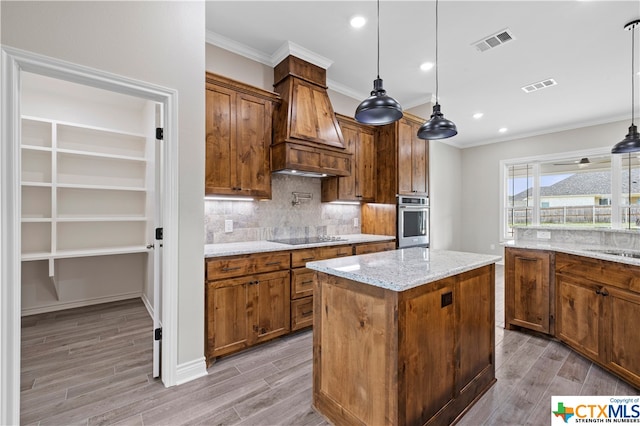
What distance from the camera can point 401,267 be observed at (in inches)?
69.9

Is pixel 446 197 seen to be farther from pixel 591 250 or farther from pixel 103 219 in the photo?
pixel 103 219

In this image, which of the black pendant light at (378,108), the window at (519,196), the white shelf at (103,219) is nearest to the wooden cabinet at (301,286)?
the black pendant light at (378,108)

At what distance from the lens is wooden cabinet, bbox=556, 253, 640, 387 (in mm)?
2125

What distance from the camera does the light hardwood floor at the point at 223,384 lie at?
72.8 inches

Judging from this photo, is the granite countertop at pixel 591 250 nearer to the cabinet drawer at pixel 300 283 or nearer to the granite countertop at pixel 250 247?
the granite countertop at pixel 250 247

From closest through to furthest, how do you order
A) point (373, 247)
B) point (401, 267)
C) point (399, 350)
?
point (399, 350) → point (401, 267) → point (373, 247)

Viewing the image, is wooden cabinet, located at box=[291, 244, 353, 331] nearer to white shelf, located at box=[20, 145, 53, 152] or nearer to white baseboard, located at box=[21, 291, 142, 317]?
white baseboard, located at box=[21, 291, 142, 317]

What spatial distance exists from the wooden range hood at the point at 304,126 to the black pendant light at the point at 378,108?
1255 mm

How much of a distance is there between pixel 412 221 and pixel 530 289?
174 cm

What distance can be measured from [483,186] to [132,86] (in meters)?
7.52

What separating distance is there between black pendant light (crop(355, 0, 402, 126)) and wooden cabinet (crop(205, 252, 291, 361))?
1558mm

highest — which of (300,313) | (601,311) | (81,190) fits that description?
(81,190)

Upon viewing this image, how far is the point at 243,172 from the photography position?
3.05 metres

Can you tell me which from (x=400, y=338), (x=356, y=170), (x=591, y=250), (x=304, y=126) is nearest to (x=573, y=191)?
(x=591, y=250)
